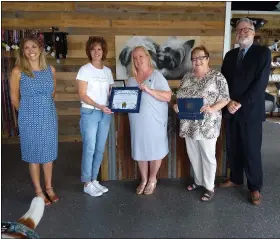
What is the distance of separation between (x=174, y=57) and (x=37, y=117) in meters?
2.98

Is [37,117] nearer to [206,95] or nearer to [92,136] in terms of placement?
[92,136]

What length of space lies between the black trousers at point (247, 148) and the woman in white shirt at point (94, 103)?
3.89 feet

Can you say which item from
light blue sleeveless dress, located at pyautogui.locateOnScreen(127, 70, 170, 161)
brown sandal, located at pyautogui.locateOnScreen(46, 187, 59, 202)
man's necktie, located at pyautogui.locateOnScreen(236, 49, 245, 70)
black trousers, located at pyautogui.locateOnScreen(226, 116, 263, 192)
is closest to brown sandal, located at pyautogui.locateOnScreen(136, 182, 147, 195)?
light blue sleeveless dress, located at pyautogui.locateOnScreen(127, 70, 170, 161)

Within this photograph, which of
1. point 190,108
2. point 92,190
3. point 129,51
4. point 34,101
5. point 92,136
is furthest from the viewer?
point 129,51

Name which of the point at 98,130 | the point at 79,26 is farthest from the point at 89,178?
the point at 79,26

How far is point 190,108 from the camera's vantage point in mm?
2568

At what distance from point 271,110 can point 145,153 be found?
208 inches

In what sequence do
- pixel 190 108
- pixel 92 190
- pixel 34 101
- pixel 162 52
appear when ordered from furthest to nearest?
pixel 162 52, pixel 92 190, pixel 190 108, pixel 34 101

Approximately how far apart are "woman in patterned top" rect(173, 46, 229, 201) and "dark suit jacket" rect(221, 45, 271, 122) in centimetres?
14

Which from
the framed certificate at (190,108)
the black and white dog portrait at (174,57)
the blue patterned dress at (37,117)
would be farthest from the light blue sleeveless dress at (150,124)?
the black and white dog portrait at (174,57)

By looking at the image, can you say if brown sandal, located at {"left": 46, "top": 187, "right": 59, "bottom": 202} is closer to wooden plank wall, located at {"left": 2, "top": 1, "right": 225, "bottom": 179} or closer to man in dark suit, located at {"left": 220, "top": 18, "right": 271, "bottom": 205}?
man in dark suit, located at {"left": 220, "top": 18, "right": 271, "bottom": 205}

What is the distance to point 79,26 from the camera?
15.0ft

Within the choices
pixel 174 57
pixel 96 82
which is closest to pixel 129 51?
pixel 174 57

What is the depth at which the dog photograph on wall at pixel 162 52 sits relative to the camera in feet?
15.4
